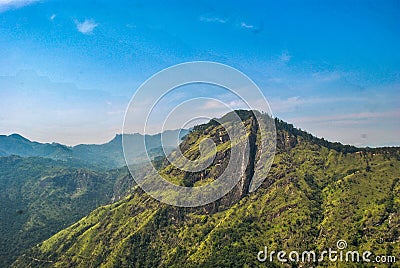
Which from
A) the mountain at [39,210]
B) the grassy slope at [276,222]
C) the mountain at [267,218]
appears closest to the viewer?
the grassy slope at [276,222]

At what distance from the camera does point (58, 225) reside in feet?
495

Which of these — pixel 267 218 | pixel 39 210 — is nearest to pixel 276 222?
pixel 267 218

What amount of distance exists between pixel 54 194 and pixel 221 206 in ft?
423

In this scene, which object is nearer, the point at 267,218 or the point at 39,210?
the point at 267,218

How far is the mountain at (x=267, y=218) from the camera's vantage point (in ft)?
226

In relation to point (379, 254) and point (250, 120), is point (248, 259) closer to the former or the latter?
point (379, 254)

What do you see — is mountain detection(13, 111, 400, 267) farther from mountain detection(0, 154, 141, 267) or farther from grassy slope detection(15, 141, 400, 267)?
mountain detection(0, 154, 141, 267)

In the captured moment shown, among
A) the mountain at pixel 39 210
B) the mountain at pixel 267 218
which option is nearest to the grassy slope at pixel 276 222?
the mountain at pixel 267 218

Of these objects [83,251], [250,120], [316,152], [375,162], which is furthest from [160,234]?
[375,162]

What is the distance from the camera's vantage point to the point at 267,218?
8106cm

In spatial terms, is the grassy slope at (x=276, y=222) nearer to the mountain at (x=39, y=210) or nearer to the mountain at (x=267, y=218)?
the mountain at (x=267, y=218)

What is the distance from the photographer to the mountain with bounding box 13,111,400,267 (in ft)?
226

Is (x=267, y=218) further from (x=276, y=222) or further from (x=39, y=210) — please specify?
(x=39, y=210)

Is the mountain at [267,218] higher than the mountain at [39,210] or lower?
higher
